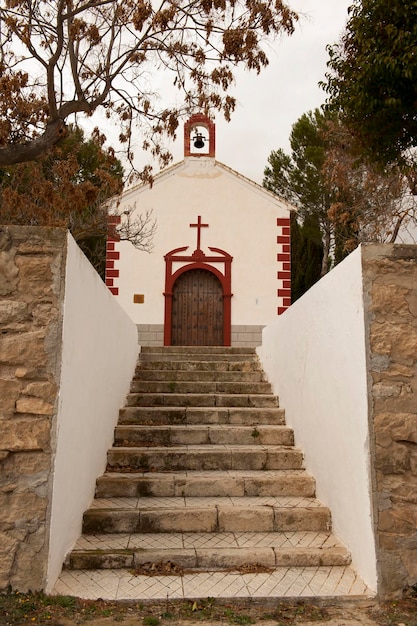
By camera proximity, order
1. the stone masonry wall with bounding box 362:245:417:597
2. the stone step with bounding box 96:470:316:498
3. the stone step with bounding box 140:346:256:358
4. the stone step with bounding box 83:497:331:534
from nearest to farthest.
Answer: the stone masonry wall with bounding box 362:245:417:597 < the stone step with bounding box 83:497:331:534 < the stone step with bounding box 96:470:316:498 < the stone step with bounding box 140:346:256:358

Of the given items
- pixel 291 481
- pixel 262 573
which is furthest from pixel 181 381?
pixel 262 573

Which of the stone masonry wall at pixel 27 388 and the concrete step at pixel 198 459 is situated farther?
the concrete step at pixel 198 459

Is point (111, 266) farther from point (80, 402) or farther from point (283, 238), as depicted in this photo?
point (80, 402)

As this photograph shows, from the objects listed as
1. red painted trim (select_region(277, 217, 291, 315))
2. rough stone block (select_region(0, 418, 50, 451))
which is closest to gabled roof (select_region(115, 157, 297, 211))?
red painted trim (select_region(277, 217, 291, 315))

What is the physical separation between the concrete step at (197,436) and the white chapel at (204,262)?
19.3 ft

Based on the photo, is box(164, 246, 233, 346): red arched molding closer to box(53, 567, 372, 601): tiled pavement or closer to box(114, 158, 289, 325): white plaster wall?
box(114, 158, 289, 325): white plaster wall

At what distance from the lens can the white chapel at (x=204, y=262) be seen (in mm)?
10641

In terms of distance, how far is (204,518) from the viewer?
11.3 ft

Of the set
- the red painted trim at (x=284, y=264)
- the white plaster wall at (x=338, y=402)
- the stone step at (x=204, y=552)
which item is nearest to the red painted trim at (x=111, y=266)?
the red painted trim at (x=284, y=264)

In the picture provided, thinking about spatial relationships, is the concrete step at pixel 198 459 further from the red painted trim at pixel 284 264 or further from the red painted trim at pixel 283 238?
the red painted trim at pixel 283 238

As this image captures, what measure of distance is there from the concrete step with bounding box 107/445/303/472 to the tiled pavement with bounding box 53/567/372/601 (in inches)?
50.0

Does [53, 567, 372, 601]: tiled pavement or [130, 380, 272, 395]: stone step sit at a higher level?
[130, 380, 272, 395]: stone step

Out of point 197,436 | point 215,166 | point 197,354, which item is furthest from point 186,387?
point 215,166

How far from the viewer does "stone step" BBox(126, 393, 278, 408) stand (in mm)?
5422
